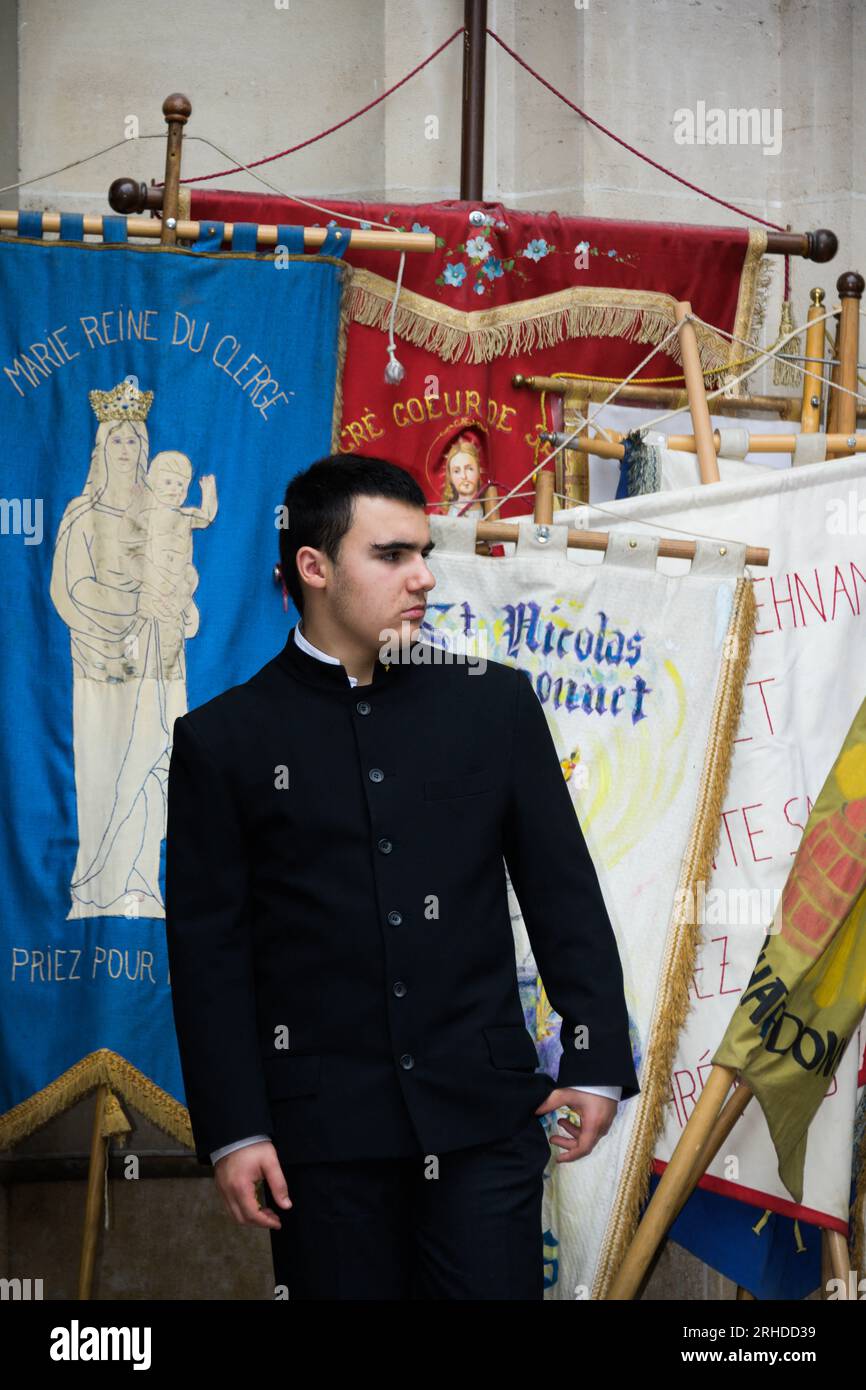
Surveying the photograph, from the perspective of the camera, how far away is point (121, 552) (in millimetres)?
3883

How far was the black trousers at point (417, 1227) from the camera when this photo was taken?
228 cm

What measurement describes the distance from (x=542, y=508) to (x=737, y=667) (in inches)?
21.9

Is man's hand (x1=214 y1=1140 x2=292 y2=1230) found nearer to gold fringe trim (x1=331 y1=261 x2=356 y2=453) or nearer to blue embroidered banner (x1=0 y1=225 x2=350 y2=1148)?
blue embroidered banner (x1=0 y1=225 x2=350 y2=1148)

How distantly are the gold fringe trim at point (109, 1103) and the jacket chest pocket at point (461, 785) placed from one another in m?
1.56

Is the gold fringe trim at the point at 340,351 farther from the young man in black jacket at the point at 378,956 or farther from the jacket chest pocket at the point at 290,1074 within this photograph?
the jacket chest pocket at the point at 290,1074

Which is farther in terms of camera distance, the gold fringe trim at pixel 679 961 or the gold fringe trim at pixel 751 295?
the gold fringe trim at pixel 751 295

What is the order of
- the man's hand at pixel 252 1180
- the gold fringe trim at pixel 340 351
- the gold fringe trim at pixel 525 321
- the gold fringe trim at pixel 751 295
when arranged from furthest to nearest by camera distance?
the gold fringe trim at pixel 751 295 → the gold fringe trim at pixel 525 321 → the gold fringe trim at pixel 340 351 → the man's hand at pixel 252 1180

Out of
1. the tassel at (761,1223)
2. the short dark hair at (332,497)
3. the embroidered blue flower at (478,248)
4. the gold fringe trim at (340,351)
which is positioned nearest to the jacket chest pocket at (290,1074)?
the short dark hair at (332,497)

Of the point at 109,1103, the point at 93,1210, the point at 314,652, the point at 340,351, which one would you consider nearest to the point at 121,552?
the point at 340,351

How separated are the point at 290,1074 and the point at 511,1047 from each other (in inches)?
11.5

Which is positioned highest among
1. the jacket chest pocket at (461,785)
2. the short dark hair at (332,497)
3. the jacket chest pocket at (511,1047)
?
the short dark hair at (332,497)

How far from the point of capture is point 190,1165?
4430 mm

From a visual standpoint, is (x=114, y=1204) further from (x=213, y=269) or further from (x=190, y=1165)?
(x=213, y=269)
